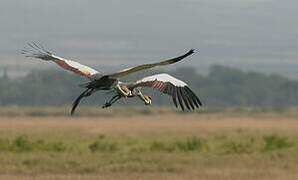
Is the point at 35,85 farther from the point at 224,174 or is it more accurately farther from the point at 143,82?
the point at 143,82

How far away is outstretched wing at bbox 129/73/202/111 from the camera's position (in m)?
5.52

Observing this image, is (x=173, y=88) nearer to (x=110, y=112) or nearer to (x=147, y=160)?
(x=147, y=160)

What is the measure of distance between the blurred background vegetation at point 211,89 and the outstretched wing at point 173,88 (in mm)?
97860

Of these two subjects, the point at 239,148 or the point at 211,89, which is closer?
the point at 239,148

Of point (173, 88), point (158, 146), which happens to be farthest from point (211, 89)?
point (173, 88)

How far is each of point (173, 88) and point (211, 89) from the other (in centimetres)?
11563

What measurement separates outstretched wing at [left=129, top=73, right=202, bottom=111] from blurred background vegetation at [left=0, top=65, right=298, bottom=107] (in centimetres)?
9786

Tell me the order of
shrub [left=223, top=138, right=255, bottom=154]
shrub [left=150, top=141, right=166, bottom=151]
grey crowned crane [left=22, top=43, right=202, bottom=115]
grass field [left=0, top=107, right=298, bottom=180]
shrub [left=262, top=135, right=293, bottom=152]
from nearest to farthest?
grey crowned crane [left=22, top=43, right=202, bottom=115] < grass field [left=0, top=107, right=298, bottom=180] < shrub [left=223, top=138, right=255, bottom=154] < shrub [left=262, top=135, right=293, bottom=152] < shrub [left=150, top=141, right=166, bottom=151]

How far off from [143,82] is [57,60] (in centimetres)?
111

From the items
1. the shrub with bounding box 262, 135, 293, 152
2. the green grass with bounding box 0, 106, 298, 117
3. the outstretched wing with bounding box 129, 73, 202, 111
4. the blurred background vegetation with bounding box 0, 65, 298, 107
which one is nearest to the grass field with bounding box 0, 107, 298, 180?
the shrub with bounding box 262, 135, 293, 152

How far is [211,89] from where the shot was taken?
4764 inches

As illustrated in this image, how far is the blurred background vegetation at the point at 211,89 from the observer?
110 meters

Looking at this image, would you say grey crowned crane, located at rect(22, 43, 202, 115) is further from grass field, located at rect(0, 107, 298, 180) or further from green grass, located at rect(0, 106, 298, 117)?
green grass, located at rect(0, 106, 298, 117)

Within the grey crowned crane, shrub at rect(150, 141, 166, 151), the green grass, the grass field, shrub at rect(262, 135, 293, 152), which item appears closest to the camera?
the grey crowned crane
